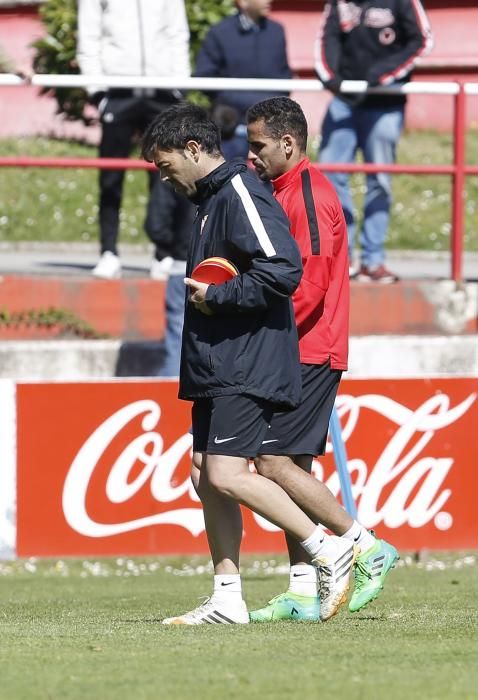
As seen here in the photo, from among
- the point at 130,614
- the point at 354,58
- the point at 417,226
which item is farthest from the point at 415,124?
the point at 130,614

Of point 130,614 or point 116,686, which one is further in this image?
point 130,614

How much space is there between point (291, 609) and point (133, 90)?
5.62 meters

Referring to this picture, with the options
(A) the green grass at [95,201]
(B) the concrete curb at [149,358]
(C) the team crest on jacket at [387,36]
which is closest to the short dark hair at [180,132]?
(B) the concrete curb at [149,358]

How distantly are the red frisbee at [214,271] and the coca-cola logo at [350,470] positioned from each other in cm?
422

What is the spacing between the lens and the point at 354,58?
11594 mm

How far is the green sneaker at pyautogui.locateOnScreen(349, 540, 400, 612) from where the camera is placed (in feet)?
21.7

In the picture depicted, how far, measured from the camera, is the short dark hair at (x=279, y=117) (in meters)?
6.64

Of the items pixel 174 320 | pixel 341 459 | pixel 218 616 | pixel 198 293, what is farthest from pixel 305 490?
pixel 174 320

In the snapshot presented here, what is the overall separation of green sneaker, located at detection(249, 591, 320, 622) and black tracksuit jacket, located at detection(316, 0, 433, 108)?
549cm

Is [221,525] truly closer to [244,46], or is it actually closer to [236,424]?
[236,424]

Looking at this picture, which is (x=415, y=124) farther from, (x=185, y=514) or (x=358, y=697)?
(x=358, y=697)

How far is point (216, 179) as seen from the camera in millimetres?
6258

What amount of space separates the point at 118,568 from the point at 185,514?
638mm

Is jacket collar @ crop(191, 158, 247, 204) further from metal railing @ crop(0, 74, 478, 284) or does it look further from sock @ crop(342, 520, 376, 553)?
metal railing @ crop(0, 74, 478, 284)
